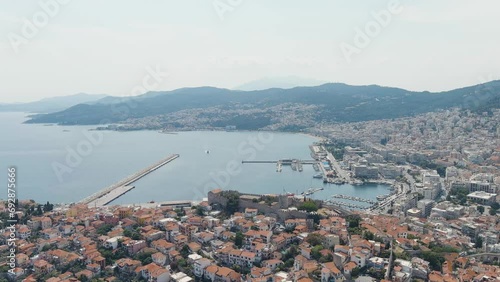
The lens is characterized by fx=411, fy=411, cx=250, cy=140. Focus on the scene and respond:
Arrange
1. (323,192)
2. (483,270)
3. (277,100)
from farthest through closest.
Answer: (277,100) < (323,192) < (483,270)

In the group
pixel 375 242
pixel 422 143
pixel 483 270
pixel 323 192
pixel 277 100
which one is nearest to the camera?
pixel 483 270

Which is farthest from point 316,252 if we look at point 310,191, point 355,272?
point 310,191

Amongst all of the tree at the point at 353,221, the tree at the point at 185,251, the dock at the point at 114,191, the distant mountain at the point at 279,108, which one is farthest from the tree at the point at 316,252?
the distant mountain at the point at 279,108

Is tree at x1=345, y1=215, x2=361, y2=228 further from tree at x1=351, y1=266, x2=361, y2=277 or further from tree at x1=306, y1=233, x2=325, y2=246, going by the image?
tree at x1=351, y1=266, x2=361, y2=277

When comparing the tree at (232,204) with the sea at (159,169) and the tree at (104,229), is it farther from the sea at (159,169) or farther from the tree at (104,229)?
the sea at (159,169)

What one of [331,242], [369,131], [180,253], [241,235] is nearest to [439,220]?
[331,242]

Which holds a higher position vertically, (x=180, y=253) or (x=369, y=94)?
(x=369, y=94)

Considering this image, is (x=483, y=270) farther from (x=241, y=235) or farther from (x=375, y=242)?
(x=241, y=235)
